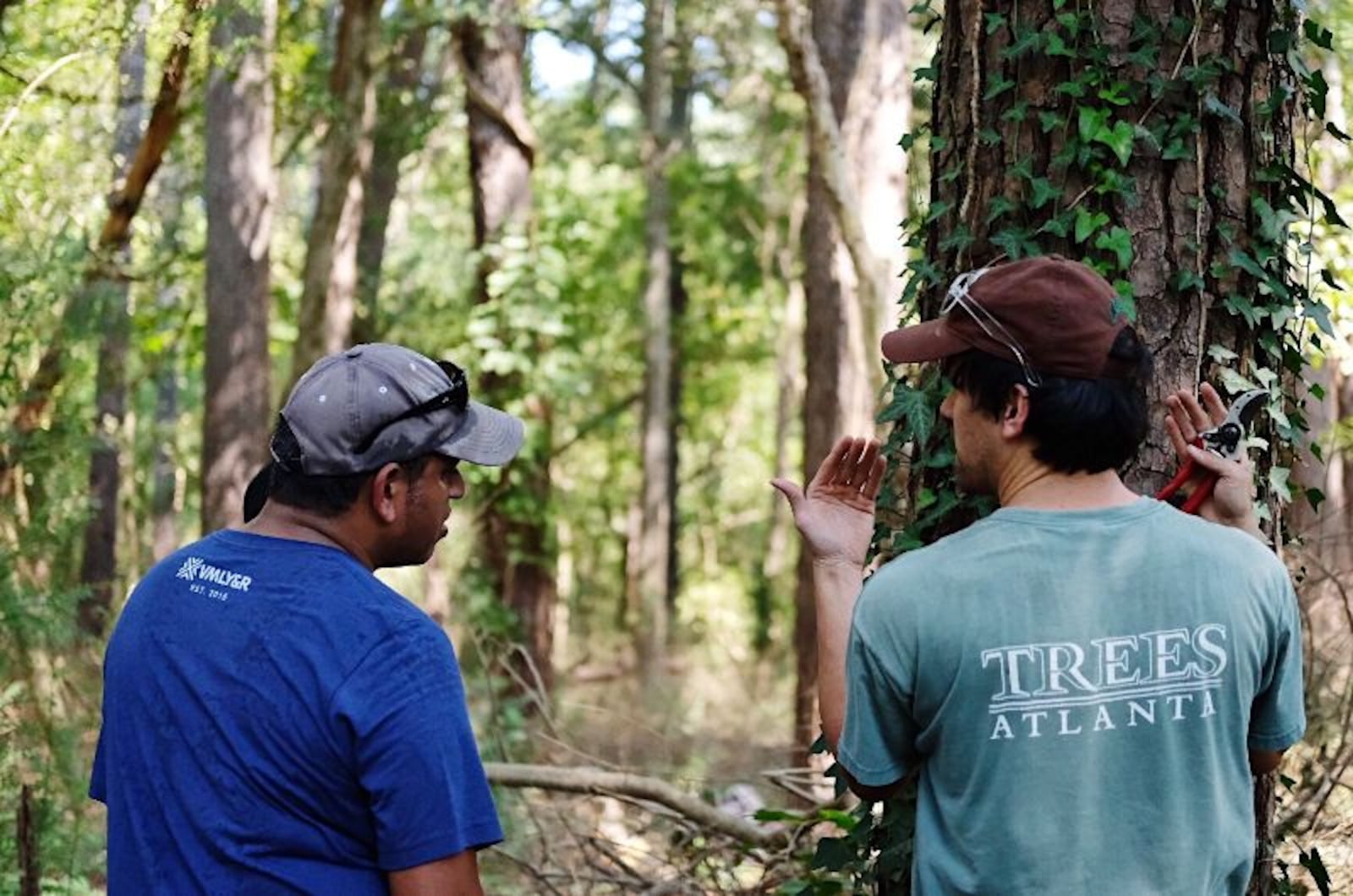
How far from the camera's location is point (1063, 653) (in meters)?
2.67

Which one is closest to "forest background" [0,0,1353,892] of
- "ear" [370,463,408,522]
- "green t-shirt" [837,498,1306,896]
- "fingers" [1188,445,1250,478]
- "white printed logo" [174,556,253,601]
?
"fingers" [1188,445,1250,478]

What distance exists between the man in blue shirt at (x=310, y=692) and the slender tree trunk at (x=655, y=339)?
18.1 m

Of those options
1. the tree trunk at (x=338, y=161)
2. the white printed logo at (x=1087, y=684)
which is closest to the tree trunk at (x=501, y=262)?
the tree trunk at (x=338, y=161)

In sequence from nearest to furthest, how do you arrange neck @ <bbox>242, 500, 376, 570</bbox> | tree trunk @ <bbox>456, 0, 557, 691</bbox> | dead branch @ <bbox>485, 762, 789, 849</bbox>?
neck @ <bbox>242, 500, 376, 570</bbox>, dead branch @ <bbox>485, 762, 789, 849</bbox>, tree trunk @ <bbox>456, 0, 557, 691</bbox>

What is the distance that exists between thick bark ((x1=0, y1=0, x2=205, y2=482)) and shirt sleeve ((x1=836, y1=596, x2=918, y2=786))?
6.41m

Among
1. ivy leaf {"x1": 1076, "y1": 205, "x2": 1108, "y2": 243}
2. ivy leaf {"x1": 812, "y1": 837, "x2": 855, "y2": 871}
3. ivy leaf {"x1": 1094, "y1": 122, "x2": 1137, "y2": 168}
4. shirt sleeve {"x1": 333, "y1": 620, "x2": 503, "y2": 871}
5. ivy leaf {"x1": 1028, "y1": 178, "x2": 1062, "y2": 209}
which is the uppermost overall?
ivy leaf {"x1": 1094, "y1": 122, "x2": 1137, "y2": 168}

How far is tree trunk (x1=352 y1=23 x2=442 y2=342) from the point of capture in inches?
645

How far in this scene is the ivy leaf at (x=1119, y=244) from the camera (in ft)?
12.6

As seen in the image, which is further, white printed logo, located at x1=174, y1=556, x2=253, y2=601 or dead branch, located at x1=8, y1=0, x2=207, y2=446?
dead branch, located at x1=8, y1=0, x2=207, y2=446

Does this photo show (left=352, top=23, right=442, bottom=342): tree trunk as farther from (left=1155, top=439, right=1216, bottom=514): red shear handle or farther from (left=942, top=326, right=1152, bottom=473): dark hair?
(left=942, top=326, right=1152, bottom=473): dark hair

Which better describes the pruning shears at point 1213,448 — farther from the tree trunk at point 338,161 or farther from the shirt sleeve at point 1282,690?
the tree trunk at point 338,161

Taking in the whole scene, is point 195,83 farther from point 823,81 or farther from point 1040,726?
point 1040,726

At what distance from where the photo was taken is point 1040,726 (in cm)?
267

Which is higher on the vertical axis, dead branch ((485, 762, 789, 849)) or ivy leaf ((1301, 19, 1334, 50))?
ivy leaf ((1301, 19, 1334, 50))
